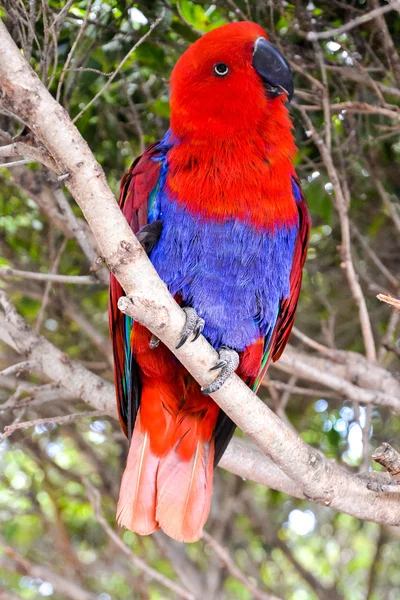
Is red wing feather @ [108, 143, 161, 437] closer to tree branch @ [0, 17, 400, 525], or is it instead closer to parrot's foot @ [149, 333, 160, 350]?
parrot's foot @ [149, 333, 160, 350]

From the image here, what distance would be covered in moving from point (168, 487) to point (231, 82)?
1.23 m

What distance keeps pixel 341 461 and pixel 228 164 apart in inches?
77.1

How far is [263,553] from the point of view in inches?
147

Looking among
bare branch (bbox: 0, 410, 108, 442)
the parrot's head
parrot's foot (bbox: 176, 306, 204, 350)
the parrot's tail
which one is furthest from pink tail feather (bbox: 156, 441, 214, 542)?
the parrot's head

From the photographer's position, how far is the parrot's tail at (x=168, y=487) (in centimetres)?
200

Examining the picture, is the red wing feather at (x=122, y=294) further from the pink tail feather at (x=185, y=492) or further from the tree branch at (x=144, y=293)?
the tree branch at (x=144, y=293)

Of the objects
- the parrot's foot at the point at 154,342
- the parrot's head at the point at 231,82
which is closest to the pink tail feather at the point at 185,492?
the parrot's foot at the point at 154,342

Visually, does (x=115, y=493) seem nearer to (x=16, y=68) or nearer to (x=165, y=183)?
(x=165, y=183)

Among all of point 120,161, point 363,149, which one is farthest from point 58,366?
point 363,149

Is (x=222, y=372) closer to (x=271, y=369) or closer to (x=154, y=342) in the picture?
(x=154, y=342)

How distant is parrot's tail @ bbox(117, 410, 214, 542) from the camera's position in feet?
6.55

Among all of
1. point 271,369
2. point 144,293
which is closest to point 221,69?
point 144,293

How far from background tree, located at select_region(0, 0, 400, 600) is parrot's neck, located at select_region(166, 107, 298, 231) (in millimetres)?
288

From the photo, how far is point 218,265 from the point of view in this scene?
1845 millimetres
